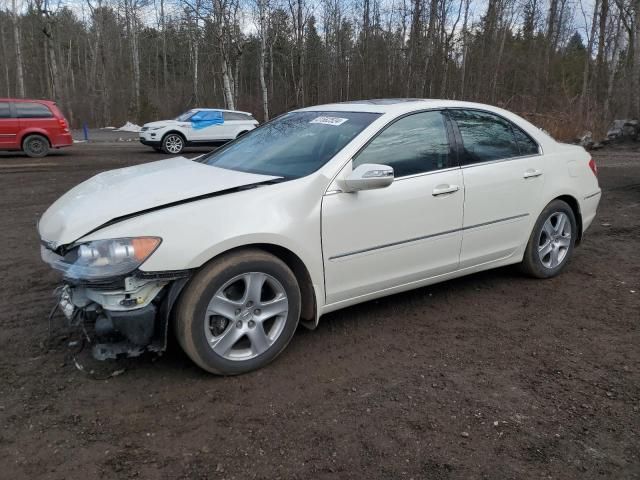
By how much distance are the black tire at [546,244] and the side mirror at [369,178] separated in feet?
6.19

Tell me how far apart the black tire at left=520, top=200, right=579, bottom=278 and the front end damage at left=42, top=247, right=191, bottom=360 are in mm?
3066

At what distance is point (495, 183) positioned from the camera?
165 inches

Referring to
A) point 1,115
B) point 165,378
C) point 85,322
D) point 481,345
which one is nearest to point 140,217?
point 85,322

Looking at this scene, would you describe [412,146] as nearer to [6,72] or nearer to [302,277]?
[302,277]

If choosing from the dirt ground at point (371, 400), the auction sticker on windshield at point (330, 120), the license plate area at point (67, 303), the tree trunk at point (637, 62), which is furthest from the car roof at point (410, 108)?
the tree trunk at point (637, 62)

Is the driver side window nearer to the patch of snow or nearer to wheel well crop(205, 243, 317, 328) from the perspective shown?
wheel well crop(205, 243, 317, 328)

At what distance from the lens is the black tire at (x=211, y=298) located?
298 cm

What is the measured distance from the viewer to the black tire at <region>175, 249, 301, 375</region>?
298 cm

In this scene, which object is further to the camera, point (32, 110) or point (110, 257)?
point (32, 110)

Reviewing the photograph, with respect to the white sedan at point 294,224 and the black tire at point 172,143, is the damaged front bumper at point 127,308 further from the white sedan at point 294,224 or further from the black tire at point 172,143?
the black tire at point 172,143

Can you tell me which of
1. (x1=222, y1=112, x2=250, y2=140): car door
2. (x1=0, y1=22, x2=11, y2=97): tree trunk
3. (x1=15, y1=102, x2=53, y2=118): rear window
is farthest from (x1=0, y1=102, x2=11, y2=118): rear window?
(x1=0, y1=22, x2=11, y2=97): tree trunk

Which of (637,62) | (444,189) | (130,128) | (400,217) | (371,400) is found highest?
(637,62)

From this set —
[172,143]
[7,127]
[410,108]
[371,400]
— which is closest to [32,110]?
[7,127]

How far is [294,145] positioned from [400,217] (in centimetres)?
97
